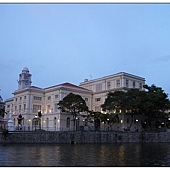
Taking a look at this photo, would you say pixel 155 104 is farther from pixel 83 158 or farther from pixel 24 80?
pixel 24 80

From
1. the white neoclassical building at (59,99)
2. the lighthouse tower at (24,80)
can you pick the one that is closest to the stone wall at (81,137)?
the white neoclassical building at (59,99)

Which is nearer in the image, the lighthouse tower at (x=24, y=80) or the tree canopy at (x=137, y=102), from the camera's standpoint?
the tree canopy at (x=137, y=102)

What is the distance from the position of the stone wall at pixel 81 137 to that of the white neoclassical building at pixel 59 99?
27.1ft

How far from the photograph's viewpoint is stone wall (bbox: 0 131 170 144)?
141 ft

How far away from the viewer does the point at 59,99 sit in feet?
207

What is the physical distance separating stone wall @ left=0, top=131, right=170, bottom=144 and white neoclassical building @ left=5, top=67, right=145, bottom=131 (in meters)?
8.25

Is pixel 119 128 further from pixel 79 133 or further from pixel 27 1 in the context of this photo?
pixel 27 1

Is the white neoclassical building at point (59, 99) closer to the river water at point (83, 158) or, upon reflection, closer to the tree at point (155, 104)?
the tree at point (155, 104)

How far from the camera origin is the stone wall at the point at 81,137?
42.8m

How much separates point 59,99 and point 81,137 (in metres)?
16.8

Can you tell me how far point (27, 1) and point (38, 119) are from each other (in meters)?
55.3

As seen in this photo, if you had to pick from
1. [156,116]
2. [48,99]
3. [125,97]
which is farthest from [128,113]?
[48,99]

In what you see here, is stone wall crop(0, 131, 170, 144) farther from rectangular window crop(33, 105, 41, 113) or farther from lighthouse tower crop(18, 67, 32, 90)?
lighthouse tower crop(18, 67, 32, 90)

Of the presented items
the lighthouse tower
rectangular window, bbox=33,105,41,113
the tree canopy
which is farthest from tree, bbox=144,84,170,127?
the lighthouse tower
